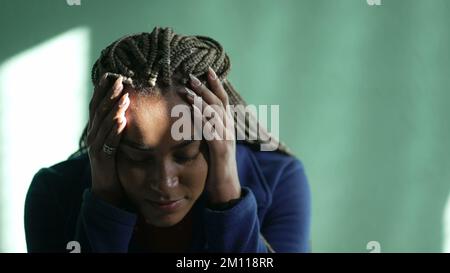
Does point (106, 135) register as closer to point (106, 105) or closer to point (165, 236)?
point (106, 105)

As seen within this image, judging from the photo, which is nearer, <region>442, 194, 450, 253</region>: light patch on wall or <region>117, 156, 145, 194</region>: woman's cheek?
<region>117, 156, 145, 194</region>: woman's cheek

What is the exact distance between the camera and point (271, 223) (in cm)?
121

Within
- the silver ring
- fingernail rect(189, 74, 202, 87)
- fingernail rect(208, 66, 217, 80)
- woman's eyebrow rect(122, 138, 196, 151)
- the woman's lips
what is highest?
fingernail rect(208, 66, 217, 80)

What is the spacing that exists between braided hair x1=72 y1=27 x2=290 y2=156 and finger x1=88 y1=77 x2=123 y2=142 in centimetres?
2

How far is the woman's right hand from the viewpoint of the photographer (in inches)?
44.3

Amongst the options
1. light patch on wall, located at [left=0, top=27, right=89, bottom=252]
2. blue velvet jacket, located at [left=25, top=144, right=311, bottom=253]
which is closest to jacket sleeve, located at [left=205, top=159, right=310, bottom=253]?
blue velvet jacket, located at [left=25, top=144, right=311, bottom=253]

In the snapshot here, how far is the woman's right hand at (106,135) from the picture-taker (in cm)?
112

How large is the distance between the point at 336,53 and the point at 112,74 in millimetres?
478

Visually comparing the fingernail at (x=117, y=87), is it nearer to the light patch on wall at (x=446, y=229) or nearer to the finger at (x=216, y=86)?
the finger at (x=216, y=86)

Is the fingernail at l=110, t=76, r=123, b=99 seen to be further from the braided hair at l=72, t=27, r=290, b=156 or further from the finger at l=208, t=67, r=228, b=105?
the finger at l=208, t=67, r=228, b=105

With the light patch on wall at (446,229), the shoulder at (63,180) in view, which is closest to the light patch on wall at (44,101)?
the shoulder at (63,180)

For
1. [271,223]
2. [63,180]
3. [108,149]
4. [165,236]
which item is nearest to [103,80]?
[108,149]

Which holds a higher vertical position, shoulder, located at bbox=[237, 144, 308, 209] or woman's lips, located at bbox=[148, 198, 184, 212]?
shoulder, located at bbox=[237, 144, 308, 209]

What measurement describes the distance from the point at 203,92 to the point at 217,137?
0.31 ft
